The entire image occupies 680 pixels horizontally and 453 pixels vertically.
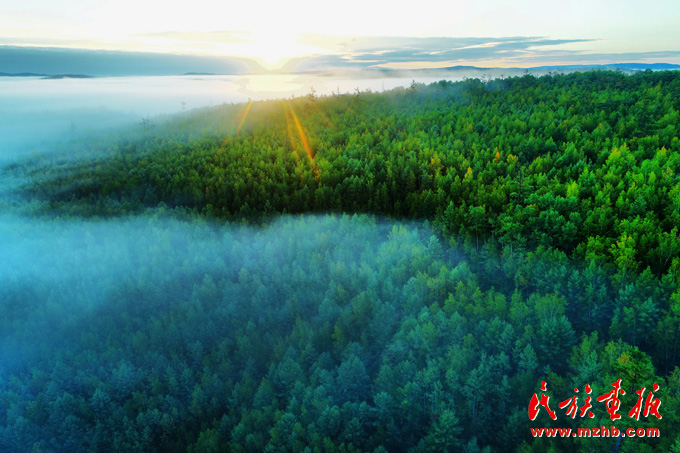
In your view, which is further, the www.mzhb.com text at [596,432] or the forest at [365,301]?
the forest at [365,301]

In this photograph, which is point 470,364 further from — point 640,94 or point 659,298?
point 640,94

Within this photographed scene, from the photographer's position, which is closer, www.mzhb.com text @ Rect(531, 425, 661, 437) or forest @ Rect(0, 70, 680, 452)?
www.mzhb.com text @ Rect(531, 425, 661, 437)

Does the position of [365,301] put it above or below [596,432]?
Result: above

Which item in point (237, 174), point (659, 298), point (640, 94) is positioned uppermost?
point (640, 94)

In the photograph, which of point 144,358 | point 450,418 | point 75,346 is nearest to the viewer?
point 450,418

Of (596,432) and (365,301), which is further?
Result: (365,301)

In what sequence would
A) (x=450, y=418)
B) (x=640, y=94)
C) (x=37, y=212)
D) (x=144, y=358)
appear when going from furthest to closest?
(x=640, y=94)
(x=37, y=212)
(x=144, y=358)
(x=450, y=418)

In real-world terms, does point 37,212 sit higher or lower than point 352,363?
higher

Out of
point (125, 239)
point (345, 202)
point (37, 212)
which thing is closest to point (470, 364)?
point (345, 202)
